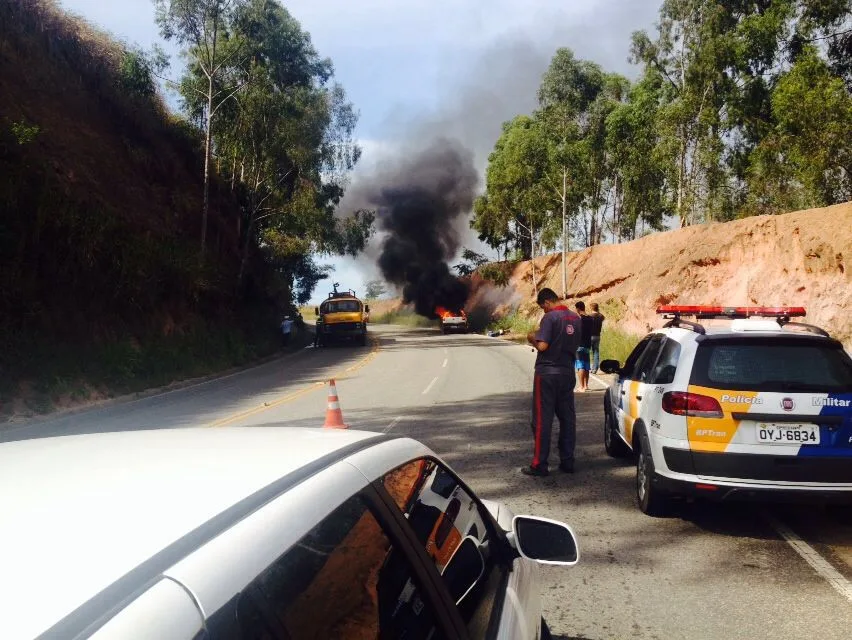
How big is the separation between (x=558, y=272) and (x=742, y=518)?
46.5m

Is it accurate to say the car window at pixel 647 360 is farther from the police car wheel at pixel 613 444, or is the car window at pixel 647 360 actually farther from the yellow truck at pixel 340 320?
the yellow truck at pixel 340 320

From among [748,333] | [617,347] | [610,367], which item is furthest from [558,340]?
[617,347]

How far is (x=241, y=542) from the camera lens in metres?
1.28

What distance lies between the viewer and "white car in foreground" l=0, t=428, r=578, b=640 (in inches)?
43.4

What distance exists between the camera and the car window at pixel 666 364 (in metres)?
5.96

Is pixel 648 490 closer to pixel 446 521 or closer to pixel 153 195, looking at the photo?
pixel 446 521

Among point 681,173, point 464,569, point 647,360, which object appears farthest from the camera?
point 681,173

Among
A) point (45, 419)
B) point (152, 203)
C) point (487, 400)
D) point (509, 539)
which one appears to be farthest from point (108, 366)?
point (509, 539)

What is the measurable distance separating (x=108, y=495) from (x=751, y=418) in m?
4.93

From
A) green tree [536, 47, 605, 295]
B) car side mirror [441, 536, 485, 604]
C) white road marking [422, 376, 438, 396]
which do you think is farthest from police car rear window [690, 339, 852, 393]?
green tree [536, 47, 605, 295]

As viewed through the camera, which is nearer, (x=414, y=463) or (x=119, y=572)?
(x=119, y=572)

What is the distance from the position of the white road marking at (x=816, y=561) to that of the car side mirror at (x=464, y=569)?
10.2 ft

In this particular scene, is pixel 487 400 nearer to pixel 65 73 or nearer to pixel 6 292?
pixel 6 292

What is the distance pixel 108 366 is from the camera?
17.3 m
